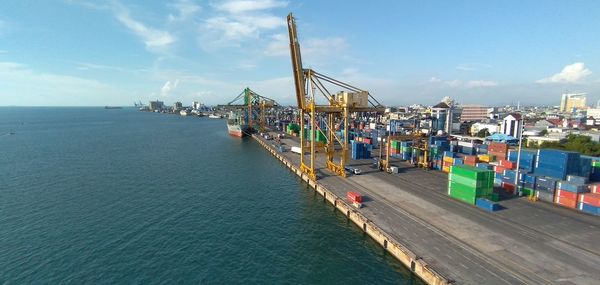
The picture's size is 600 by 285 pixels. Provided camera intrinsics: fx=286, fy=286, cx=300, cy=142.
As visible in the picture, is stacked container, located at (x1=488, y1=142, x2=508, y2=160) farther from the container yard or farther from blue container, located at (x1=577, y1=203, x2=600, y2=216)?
blue container, located at (x1=577, y1=203, x2=600, y2=216)

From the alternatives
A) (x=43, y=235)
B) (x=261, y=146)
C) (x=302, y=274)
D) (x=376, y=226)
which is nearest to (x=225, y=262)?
(x=302, y=274)

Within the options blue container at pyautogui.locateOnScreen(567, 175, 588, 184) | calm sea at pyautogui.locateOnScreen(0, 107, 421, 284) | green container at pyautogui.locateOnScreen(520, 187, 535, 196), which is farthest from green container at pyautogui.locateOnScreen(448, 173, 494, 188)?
calm sea at pyautogui.locateOnScreen(0, 107, 421, 284)

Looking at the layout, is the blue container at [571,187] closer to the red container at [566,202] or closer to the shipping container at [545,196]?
the red container at [566,202]

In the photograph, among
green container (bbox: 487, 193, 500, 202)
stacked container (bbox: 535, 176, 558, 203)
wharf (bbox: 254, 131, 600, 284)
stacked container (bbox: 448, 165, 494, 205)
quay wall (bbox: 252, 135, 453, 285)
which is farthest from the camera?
green container (bbox: 487, 193, 500, 202)

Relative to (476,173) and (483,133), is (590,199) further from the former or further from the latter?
(483,133)

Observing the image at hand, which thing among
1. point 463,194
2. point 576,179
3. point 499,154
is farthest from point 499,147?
point 463,194

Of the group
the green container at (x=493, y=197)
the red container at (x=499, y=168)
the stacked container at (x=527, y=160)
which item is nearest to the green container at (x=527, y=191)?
the stacked container at (x=527, y=160)
